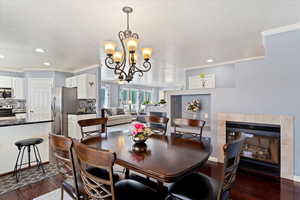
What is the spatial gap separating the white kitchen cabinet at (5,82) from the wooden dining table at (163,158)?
18.9 feet

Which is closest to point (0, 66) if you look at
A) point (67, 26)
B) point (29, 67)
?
point (29, 67)

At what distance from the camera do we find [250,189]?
242 centimetres

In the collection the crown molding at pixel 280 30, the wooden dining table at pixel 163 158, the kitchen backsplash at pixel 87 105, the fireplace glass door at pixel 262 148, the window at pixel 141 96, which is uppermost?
the crown molding at pixel 280 30

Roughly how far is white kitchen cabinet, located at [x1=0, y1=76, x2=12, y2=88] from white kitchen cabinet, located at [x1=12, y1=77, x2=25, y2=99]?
11 centimetres

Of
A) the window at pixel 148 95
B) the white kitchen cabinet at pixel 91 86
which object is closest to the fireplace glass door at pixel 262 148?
the white kitchen cabinet at pixel 91 86

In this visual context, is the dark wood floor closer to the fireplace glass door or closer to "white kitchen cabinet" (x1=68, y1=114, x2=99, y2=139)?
the fireplace glass door

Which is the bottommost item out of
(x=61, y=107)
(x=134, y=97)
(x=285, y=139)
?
(x=285, y=139)

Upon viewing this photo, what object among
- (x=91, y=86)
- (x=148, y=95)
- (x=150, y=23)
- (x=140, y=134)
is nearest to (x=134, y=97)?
(x=148, y=95)

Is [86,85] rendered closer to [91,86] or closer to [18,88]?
[91,86]

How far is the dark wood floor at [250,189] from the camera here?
221 cm

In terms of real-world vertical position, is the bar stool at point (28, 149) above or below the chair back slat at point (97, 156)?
below

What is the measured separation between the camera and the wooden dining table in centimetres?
118

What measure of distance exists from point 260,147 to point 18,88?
7.74 meters

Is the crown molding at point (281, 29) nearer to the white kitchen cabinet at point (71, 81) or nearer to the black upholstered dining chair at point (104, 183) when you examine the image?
the black upholstered dining chair at point (104, 183)
